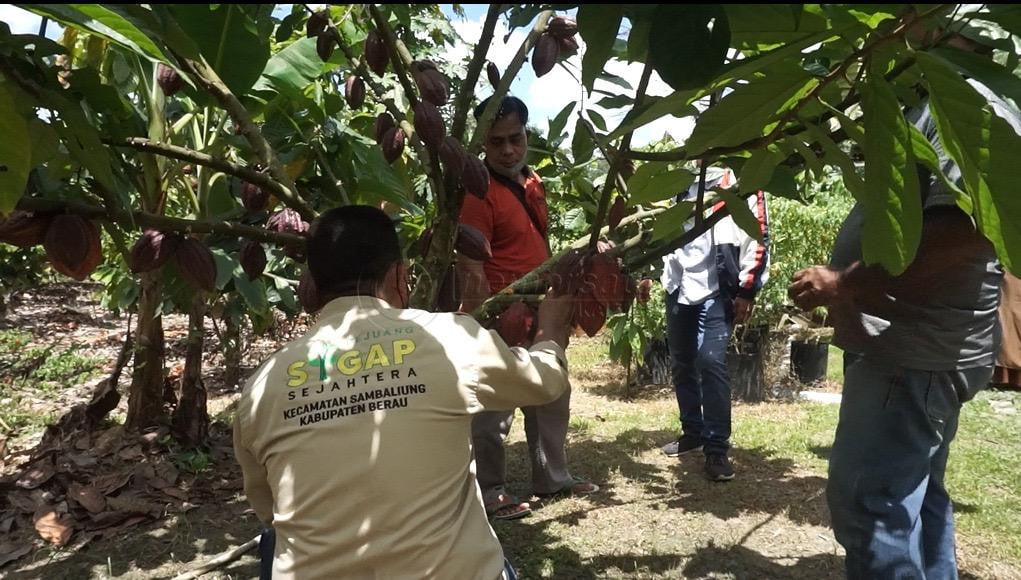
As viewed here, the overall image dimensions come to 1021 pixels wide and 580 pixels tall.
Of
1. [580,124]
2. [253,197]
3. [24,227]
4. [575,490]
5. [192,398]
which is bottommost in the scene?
[575,490]

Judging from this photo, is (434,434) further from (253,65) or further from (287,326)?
(287,326)

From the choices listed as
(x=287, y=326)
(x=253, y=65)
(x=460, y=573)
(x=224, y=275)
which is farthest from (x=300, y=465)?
(x=287, y=326)

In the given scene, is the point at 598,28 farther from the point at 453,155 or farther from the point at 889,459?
the point at 889,459

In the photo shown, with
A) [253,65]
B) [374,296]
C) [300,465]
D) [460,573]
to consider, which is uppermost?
[253,65]

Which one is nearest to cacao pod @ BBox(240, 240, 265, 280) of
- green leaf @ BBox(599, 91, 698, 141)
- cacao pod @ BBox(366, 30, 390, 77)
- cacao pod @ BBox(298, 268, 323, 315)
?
cacao pod @ BBox(298, 268, 323, 315)

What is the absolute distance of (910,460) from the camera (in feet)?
5.63

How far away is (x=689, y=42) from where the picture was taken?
0.68 metres

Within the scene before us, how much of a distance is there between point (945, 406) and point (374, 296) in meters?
1.32

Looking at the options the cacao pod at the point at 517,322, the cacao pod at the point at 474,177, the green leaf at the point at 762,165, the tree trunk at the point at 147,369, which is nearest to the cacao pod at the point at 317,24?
the cacao pod at the point at 474,177

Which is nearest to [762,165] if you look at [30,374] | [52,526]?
[52,526]

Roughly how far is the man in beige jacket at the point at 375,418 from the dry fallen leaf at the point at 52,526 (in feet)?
6.59

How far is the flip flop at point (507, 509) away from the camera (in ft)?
10.3

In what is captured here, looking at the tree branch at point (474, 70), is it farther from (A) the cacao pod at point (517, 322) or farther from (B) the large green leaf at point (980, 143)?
(B) the large green leaf at point (980, 143)

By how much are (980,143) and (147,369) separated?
12.3 feet
